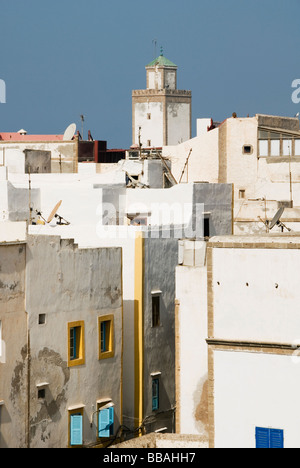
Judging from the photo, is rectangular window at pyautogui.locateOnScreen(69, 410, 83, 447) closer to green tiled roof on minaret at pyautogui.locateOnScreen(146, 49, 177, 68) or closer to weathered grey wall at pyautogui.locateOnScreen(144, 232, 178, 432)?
weathered grey wall at pyautogui.locateOnScreen(144, 232, 178, 432)

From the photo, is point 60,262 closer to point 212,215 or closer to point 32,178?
point 212,215

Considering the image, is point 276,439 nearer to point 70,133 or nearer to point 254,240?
point 254,240

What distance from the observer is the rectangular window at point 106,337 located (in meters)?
29.2

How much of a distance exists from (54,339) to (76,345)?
1.10 m

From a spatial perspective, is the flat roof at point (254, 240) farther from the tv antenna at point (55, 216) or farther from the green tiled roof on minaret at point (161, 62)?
the green tiled roof on minaret at point (161, 62)

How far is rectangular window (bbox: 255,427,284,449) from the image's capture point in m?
22.9

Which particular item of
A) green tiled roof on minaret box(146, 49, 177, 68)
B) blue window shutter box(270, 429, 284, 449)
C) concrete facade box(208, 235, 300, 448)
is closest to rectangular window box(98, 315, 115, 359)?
concrete facade box(208, 235, 300, 448)

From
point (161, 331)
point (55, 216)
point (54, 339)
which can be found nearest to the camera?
point (54, 339)

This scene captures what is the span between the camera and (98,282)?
28906 millimetres

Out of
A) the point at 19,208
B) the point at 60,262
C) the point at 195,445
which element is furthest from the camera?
the point at 19,208

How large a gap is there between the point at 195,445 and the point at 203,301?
435 cm

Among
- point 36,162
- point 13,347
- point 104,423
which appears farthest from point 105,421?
point 36,162

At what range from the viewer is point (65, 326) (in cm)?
2773

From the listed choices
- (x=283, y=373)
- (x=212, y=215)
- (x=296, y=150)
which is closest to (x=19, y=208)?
(x=212, y=215)
